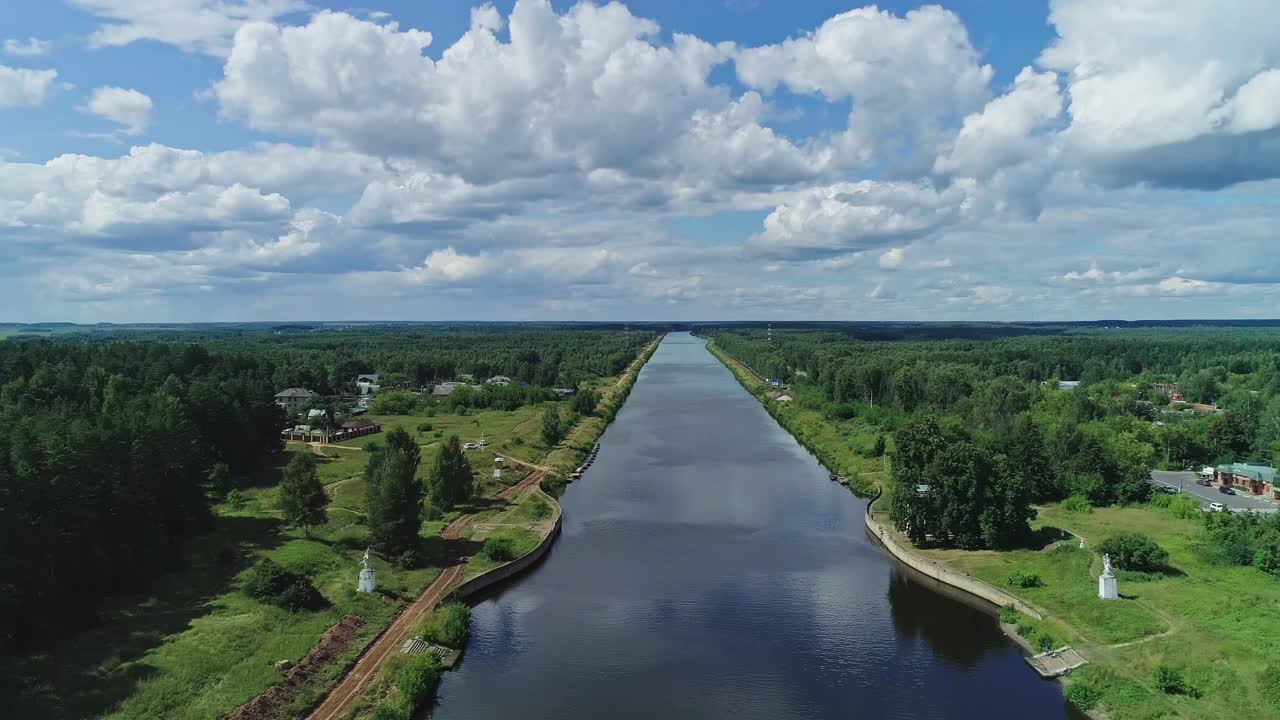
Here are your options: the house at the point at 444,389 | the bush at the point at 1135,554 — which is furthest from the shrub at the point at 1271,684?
the house at the point at 444,389

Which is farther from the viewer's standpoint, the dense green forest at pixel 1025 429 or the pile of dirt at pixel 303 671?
the dense green forest at pixel 1025 429

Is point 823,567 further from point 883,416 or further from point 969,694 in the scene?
point 883,416

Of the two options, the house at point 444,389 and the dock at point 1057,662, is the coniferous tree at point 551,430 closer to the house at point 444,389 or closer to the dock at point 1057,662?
the house at point 444,389

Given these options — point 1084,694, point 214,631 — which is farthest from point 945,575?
point 214,631

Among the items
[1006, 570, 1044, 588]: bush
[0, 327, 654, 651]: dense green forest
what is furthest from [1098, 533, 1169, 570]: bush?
[0, 327, 654, 651]: dense green forest

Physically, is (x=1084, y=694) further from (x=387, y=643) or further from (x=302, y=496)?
(x=302, y=496)

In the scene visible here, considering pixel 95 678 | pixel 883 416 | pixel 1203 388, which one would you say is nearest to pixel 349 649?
pixel 95 678
